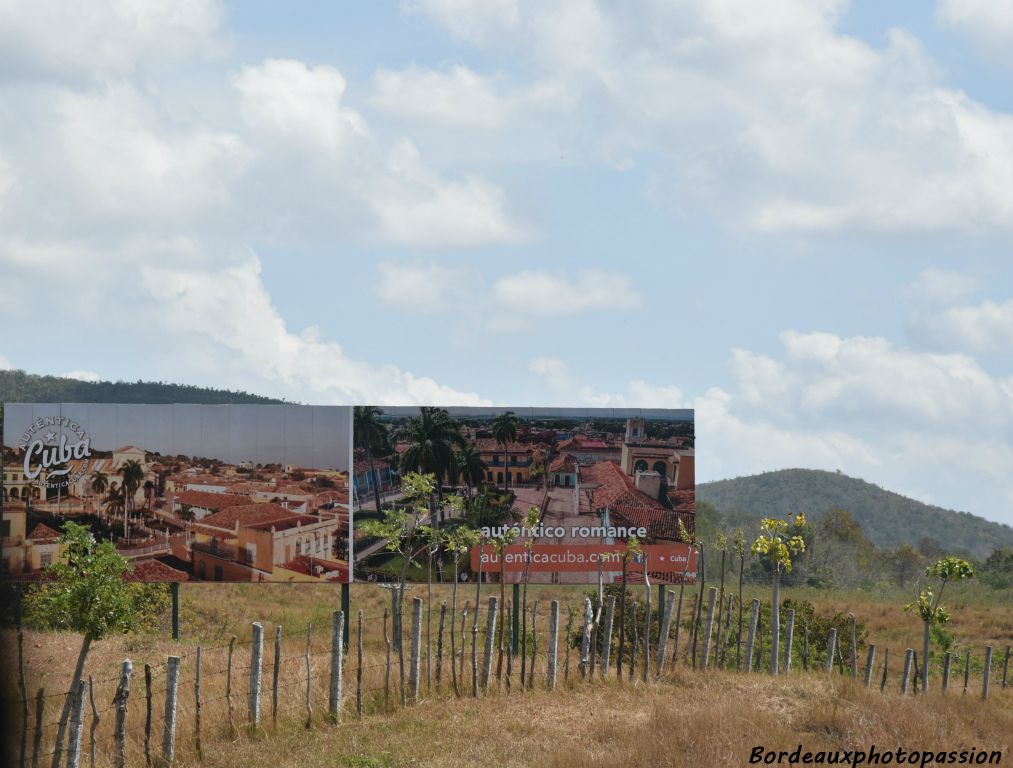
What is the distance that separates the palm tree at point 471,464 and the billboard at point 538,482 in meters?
0.02

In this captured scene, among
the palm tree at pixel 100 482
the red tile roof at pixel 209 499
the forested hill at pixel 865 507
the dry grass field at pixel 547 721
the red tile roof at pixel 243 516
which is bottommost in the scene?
the forested hill at pixel 865 507

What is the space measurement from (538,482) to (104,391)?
6529 centimetres

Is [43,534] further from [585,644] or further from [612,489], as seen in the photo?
[585,644]

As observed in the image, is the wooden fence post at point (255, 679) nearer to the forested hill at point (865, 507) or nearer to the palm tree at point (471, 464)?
the palm tree at point (471, 464)

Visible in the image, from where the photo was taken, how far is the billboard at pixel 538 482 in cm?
2655

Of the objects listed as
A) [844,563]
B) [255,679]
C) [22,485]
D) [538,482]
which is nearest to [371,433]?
[538,482]

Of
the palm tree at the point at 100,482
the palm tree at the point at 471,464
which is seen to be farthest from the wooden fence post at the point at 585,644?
the palm tree at the point at 100,482

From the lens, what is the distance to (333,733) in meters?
15.3

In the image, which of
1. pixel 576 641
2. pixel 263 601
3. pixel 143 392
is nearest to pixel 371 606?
pixel 263 601

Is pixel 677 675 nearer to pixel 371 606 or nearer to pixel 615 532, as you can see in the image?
pixel 615 532

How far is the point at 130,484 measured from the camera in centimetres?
2712

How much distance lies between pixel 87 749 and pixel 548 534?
14.4 metres

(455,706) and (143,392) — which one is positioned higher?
(143,392)

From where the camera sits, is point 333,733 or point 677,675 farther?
point 677,675
